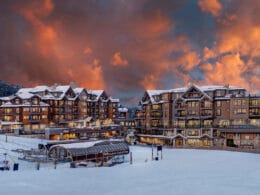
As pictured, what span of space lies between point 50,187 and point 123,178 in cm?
785

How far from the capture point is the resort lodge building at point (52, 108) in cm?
8931

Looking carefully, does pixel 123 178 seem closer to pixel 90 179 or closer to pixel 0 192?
pixel 90 179

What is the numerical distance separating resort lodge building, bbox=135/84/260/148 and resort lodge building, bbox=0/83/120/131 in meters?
20.0

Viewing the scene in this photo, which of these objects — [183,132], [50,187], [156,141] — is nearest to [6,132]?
[156,141]

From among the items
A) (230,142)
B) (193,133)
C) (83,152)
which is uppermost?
(193,133)

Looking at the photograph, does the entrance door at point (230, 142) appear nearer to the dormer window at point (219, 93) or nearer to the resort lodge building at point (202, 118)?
the resort lodge building at point (202, 118)

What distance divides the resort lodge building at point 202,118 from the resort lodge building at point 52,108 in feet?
65.6

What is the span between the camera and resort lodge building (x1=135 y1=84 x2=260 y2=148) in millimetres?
74562

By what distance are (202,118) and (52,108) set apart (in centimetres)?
4470

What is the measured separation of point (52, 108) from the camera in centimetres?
9619

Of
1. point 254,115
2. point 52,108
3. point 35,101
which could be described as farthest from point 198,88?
point 35,101

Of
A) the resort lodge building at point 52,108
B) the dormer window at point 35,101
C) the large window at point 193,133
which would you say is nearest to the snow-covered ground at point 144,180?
the large window at point 193,133

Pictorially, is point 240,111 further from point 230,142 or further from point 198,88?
point 198,88

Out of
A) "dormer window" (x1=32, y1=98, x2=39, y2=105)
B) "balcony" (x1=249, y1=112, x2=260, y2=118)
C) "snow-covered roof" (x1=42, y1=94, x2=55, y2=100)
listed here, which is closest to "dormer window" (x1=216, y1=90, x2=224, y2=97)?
"balcony" (x1=249, y1=112, x2=260, y2=118)
